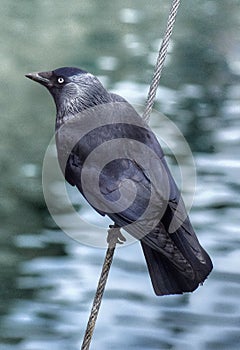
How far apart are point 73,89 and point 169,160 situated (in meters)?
4.46

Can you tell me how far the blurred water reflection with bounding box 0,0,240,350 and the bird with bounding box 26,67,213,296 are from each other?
9.29ft

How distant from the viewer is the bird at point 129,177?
345 cm

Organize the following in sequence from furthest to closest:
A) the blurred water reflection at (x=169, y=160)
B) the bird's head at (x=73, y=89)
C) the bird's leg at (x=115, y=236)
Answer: the blurred water reflection at (x=169, y=160)
the bird's head at (x=73, y=89)
the bird's leg at (x=115, y=236)

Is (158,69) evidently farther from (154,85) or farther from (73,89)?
(73,89)

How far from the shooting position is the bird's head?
3949 mm

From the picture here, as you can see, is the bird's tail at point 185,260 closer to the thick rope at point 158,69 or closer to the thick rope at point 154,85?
the thick rope at point 154,85

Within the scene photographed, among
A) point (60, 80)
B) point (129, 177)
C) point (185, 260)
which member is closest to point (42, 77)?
point (60, 80)

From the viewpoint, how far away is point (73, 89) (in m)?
3.97

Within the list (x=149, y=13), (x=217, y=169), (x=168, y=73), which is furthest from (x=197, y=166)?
(x=149, y=13)

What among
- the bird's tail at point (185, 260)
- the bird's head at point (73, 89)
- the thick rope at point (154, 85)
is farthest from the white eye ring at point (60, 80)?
the bird's tail at point (185, 260)

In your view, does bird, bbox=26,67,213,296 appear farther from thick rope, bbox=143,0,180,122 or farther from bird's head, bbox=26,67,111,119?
thick rope, bbox=143,0,180,122

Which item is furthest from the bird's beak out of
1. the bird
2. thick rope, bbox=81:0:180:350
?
thick rope, bbox=81:0:180:350

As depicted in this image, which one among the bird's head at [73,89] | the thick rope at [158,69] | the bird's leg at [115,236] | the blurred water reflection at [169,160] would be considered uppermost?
the blurred water reflection at [169,160]

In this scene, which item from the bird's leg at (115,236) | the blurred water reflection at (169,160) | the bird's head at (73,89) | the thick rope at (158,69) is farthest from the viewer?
the blurred water reflection at (169,160)
